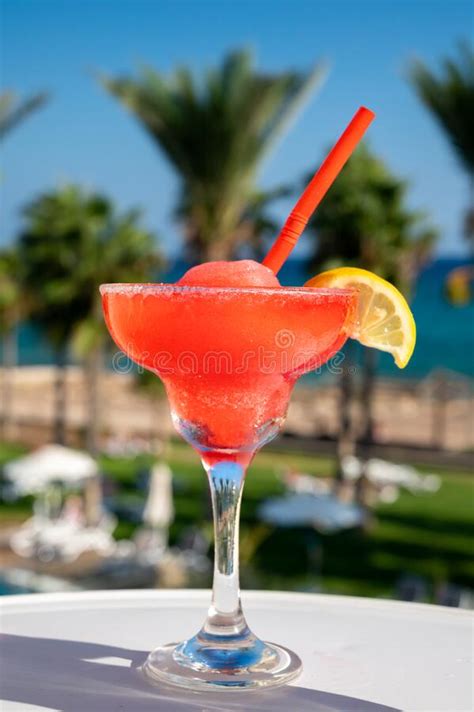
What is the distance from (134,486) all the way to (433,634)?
25.3 meters

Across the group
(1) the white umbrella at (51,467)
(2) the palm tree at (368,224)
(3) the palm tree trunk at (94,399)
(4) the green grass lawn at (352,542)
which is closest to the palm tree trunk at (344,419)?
(4) the green grass lawn at (352,542)

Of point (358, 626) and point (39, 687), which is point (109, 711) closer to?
point (39, 687)

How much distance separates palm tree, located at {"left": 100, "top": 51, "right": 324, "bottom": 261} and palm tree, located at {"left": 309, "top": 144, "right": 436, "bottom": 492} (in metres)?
4.10

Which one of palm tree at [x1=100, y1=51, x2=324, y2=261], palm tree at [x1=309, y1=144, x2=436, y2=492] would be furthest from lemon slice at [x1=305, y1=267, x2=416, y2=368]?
palm tree at [x1=309, y1=144, x2=436, y2=492]

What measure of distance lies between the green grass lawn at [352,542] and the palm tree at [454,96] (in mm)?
6902

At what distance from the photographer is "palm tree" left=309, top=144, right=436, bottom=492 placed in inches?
736

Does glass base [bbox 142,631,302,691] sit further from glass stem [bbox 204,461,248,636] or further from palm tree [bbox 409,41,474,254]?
palm tree [bbox 409,41,474,254]

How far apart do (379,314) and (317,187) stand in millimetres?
228

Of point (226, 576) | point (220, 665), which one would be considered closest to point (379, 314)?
point (226, 576)

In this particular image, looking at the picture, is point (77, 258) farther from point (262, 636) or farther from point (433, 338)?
point (433, 338)

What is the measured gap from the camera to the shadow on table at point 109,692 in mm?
1140

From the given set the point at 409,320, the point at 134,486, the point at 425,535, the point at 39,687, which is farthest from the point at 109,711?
the point at 134,486

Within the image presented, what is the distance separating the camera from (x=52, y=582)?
14.7 metres

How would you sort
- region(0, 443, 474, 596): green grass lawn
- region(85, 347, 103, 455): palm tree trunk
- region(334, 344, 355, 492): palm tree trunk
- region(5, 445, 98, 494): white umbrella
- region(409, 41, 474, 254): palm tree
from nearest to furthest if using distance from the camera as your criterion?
1. region(409, 41, 474, 254): palm tree
2. region(0, 443, 474, 596): green grass lawn
3. region(5, 445, 98, 494): white umbrella
4. region(334, 344, 355, 492): palm tree trunk
5. region(85, 347, 103, 455): palm tree trunk
